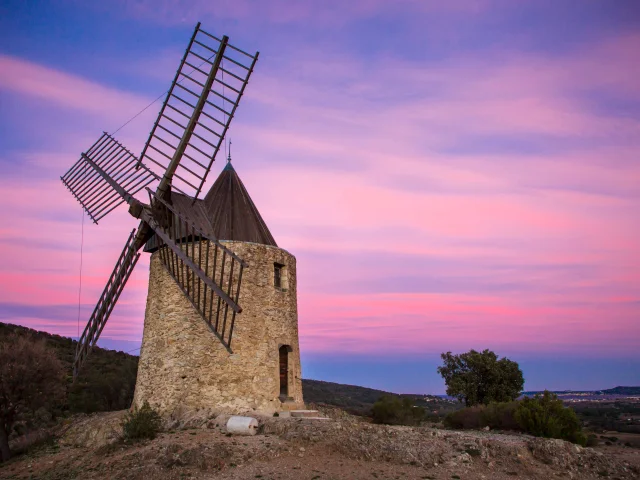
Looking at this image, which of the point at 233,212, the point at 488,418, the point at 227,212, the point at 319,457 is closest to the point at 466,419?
the point at 488,418

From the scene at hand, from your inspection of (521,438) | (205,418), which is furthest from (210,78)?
(521,438)

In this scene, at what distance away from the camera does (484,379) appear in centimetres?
2470

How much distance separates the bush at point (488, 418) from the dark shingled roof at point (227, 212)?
28.8ft

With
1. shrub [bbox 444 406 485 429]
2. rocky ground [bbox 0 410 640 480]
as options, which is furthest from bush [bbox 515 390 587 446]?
shrub [bbox 444 406 485 429]

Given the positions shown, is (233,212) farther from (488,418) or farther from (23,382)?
(488,418)

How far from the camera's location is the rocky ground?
10508mm

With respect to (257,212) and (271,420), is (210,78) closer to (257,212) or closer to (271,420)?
(257,212)

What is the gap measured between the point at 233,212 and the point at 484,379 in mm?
14754

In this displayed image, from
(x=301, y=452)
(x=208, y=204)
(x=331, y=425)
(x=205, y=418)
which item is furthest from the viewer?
(x=208, y=204)

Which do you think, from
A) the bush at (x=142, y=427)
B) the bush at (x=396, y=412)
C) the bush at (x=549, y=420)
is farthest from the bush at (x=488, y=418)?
the bush at (x=142, y=427)

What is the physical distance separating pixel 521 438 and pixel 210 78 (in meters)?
12.3

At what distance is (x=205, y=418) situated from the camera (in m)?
13.5

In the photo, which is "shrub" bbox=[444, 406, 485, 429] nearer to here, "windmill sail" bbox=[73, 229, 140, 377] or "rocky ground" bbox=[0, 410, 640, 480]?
"rocky ground" bbox=[0, 410, 640, 480]

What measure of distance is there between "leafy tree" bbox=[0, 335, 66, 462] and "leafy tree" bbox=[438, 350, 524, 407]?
1654cm
